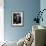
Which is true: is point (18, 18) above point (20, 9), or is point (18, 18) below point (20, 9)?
below

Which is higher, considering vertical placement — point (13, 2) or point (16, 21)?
point (13, 2)

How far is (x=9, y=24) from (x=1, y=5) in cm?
86

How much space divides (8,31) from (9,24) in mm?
293

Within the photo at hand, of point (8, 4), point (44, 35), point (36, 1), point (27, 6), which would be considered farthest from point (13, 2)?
point (44, 35)

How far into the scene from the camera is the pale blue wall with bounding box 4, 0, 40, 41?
559 cm

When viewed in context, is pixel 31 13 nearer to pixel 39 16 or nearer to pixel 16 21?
pixel 39 16

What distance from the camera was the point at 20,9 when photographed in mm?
5609

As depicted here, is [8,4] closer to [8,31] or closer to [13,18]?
[13,18]

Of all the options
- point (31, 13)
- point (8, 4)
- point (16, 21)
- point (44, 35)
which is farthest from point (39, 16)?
point (44, 35)

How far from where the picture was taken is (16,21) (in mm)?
5656

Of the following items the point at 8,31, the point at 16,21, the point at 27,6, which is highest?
the point at 27,6

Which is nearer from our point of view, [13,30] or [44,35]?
[44,35]

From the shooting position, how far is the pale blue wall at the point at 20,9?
220 inches

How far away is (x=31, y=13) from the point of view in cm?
563
